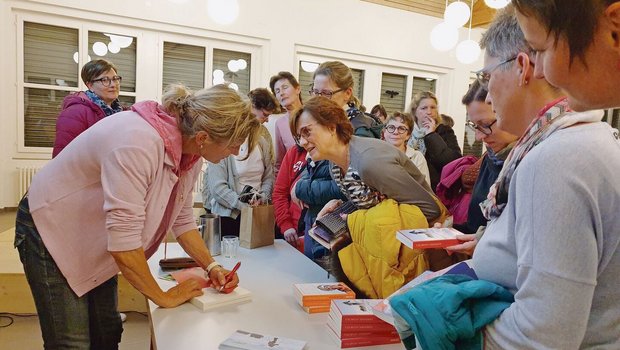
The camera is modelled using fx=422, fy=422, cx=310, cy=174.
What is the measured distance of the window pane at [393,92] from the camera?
743 cm

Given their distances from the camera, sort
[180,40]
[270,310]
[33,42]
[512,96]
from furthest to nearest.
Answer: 1. [180,40]
2. [33,42]
3. [270,310]
4. [512,96]

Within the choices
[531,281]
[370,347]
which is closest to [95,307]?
[370,347]

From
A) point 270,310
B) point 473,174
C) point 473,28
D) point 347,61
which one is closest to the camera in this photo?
point 270,310

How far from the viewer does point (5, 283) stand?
8.71 ft

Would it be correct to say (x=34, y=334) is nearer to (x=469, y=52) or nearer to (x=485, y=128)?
(x=485, y=128)

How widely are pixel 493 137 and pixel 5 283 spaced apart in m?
2.94

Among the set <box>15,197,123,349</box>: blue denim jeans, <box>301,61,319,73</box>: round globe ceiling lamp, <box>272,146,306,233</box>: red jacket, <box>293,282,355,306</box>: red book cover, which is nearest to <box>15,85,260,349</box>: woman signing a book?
<box>15,197,123,349</box>: blue denim jeans

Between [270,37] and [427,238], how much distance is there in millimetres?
5472

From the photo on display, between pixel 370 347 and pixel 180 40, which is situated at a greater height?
pixel 180 40

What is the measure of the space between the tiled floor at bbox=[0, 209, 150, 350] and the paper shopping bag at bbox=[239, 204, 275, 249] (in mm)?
1080

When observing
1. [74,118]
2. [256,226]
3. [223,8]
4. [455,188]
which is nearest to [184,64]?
Answer: [223,8]

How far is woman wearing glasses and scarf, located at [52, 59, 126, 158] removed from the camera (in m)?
3.04

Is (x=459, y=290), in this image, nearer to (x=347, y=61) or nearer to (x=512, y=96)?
(x=512, y=96)

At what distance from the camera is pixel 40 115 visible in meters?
5.25
